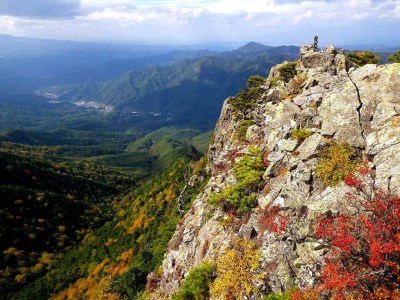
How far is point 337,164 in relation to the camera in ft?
111

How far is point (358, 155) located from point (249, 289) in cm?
1722

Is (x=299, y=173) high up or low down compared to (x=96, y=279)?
up

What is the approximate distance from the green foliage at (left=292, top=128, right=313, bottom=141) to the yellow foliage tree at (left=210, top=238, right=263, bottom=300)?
588 inches

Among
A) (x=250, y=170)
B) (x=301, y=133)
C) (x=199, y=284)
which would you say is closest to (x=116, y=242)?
(x=250, y=170)

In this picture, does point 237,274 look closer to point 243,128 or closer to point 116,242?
point 243,128

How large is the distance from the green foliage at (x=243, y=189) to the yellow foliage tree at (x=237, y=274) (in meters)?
6.62

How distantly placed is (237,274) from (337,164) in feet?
47.7

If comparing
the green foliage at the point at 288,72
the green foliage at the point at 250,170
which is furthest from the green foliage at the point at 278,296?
the green foliage at the point at 288,72

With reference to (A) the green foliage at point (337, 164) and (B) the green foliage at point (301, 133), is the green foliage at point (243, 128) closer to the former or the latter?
(B) the green foliage at point (301, 133)

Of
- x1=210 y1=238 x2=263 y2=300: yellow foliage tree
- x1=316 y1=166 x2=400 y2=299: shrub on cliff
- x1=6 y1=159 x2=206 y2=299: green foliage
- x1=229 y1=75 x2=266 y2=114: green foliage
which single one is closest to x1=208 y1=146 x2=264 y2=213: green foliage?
x1=210 y1=238 x2=263 y2=300: yellow foliage tree

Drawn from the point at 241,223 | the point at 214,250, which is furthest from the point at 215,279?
the point at 241,223

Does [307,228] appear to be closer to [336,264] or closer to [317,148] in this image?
[336,264]

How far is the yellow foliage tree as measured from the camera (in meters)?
31.2

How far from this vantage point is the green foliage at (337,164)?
3294 cm
